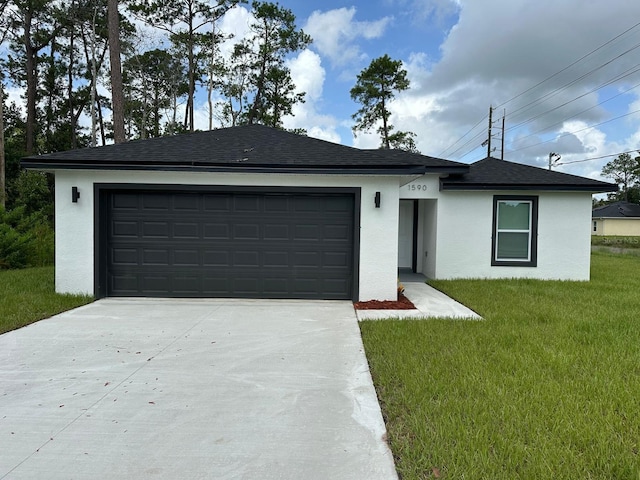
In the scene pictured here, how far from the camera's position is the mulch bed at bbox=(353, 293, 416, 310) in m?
6.81

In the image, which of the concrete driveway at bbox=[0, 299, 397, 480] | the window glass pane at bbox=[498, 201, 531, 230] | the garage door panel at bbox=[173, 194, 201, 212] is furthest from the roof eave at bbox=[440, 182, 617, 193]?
the garage door panel at bbox=[173, 194, 201, 212]

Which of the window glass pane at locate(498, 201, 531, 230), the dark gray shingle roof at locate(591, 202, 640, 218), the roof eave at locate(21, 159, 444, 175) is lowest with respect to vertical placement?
the window glass pane at locate(498, 201, 531, 230)

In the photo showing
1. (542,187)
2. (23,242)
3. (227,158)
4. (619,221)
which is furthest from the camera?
(619,221)

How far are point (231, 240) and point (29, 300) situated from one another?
3.63 metres

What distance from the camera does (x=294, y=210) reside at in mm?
7426

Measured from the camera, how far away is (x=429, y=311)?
6516 mm

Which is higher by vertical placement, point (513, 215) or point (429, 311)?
point (513, 215)

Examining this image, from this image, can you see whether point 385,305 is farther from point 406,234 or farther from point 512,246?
point 406,234

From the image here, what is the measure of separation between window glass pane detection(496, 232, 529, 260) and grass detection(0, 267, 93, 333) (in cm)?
943

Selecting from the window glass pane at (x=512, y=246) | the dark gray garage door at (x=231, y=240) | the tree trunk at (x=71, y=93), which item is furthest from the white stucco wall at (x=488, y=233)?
the tree trunk at (x=71, y=93)

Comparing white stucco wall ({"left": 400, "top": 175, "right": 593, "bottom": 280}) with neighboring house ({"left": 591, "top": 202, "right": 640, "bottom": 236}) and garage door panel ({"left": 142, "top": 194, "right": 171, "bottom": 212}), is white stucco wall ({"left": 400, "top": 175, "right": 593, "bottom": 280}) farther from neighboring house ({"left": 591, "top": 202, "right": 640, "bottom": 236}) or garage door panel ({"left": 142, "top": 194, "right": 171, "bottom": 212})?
neighboring house ({"left": 591, "top": 202, "right": 640, "bottom": 236})

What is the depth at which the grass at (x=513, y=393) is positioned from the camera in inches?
95.0

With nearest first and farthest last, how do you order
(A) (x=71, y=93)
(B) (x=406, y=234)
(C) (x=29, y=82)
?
(B) (x=406, y=234) < (C) (x=29, y=82) < (A) (x=71, y=93)

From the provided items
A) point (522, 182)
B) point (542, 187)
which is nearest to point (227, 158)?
point (522, 182)
